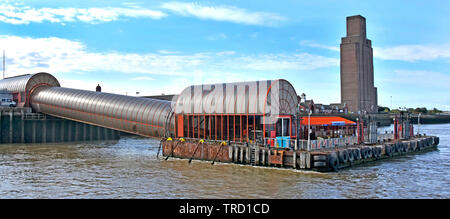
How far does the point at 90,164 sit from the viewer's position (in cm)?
4538

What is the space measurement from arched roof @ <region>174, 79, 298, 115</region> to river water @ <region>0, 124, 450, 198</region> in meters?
7.28

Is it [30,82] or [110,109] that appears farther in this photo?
[30,82]

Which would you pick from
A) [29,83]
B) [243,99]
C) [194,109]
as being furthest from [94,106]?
[243,99]

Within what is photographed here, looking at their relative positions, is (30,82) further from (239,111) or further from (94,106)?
(239,111)

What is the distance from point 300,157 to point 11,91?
7088 cm

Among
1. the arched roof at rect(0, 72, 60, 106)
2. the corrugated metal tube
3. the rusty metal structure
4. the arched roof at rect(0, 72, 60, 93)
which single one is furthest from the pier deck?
the arched roof at rect(0, 72, 60, 93)

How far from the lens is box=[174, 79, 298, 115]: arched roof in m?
44.8

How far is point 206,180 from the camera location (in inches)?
1355

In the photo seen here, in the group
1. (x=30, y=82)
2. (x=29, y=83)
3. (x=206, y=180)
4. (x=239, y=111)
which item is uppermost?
(x=30, y=82)

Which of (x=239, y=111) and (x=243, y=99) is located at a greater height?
(x=243, y=99)

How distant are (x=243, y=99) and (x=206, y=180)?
14461 millimetres

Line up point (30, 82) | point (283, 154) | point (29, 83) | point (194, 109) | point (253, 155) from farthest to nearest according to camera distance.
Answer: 1. point (30, 82)
2. point (29, 83)
3. point (194, 109)
4. point (253, 155)
5. point (283, 154)
